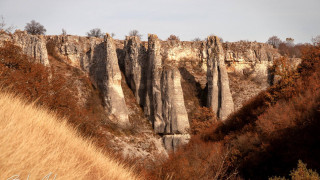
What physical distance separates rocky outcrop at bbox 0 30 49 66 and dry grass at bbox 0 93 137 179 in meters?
30.5

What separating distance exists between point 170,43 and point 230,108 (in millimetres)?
11705

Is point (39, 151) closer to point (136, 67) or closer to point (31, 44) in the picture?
point (31, 44)

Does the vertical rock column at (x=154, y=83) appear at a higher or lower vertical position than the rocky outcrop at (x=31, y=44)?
lower

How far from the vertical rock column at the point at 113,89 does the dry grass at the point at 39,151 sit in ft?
95.3

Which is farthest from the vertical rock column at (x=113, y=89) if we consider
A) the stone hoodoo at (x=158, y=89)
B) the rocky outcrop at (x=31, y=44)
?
the rocky outcrop at (x=31, y=44)

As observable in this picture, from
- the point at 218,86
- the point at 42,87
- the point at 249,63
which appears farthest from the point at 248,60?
the point at 42,87

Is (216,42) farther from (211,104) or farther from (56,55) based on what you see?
(56,55)

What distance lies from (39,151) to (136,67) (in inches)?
1402

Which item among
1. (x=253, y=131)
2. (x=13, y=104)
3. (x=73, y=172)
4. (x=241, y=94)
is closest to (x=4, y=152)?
(x=73, y=172)

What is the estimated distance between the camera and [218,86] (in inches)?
1604

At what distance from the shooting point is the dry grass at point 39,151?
16.3 feet

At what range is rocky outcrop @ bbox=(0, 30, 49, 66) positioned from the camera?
3678cm

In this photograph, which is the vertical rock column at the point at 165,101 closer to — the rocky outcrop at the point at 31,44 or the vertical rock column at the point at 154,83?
the vertical rock column at the point at 154,83

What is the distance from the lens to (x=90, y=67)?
40.5m
